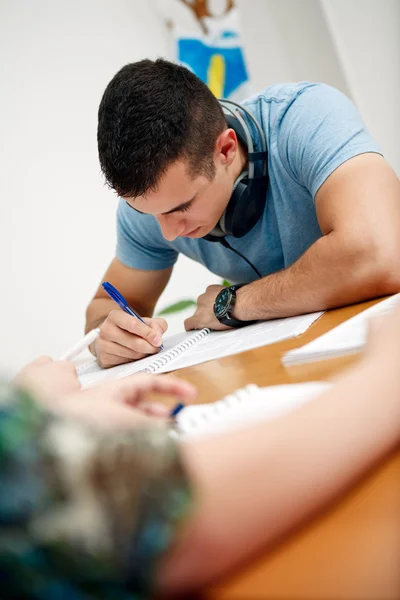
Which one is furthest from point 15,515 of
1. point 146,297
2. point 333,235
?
point 146,297

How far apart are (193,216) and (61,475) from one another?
0.93 metres

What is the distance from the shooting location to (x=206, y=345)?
1058 millimetres

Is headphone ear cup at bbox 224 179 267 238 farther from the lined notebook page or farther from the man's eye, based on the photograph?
the lined notebook page

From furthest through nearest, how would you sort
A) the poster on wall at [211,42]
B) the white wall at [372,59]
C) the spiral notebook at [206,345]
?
1. the poster on wall at [211,42]
2. the white wall at [372,59]
3. the spiral notebook at [206,345]

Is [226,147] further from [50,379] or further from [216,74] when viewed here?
[216,74]

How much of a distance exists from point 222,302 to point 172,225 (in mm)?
195

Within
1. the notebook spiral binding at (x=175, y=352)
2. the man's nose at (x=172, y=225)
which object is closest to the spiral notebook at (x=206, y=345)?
the notebook spiral binding at (x=175, y=352)

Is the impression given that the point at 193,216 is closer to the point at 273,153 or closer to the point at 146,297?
the point at 273,153

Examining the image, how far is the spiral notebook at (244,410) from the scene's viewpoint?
18.3 inches

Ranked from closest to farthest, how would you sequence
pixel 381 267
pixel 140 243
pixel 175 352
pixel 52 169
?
pixel 381 267 → pixel 175 352 → pixel 140 243 → pixel 52 169

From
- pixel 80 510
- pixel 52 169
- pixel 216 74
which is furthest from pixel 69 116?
pixel 80 510

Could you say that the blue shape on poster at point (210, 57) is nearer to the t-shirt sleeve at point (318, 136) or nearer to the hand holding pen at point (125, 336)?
the t-shirt sleeve at point (318, 136)

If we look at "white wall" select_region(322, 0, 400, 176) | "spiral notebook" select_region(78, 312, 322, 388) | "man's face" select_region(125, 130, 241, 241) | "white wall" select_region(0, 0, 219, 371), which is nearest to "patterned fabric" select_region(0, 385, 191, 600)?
"spiral notebook" select_region(78, 312, 322, 388)

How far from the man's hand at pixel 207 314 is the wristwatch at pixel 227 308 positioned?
26 mm
